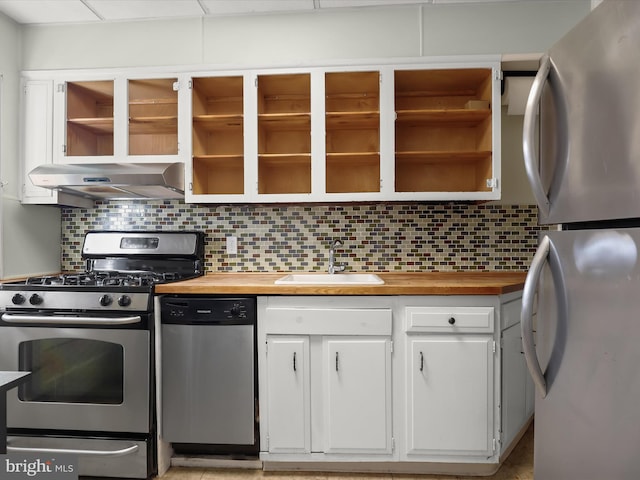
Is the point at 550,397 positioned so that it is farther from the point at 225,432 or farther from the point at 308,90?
the point at 308,90

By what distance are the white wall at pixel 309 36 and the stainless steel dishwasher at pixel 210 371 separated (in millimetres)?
1408

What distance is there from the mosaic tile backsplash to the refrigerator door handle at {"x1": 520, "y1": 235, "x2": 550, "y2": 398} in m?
1.57

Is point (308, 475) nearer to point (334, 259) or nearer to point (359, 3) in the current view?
point (334, 259)

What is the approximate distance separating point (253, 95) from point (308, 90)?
15.2 inches

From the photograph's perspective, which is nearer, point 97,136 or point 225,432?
point 225,432

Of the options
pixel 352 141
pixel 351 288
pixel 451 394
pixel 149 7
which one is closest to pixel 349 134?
pixel 352 141

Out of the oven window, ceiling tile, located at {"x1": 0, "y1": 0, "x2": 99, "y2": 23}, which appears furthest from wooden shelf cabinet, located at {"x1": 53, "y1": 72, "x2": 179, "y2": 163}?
the oven window

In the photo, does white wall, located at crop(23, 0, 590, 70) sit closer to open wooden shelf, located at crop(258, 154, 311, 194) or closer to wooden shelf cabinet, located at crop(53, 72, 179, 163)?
wooden shelf cabinet, located at crop(53, 72, 179, 163)

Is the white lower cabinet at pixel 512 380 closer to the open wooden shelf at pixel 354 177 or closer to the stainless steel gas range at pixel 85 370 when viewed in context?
the open wooden shelf at pixel 354 177

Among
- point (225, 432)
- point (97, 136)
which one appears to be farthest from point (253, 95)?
point (225, 432)

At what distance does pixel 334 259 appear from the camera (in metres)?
2.56

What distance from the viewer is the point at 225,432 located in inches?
76.1

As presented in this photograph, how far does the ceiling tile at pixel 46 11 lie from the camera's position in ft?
7.39

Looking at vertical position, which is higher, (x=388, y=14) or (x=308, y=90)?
(x=388, y=14)
